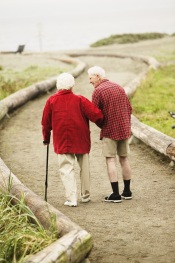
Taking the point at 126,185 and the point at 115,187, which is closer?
the point at 115,187

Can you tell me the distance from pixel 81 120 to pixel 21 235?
237 cm

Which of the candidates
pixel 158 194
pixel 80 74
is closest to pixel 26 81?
pixel 80 74

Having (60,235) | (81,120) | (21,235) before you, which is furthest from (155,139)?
(21,235)

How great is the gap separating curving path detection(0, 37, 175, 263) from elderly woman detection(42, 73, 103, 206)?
1.82ft

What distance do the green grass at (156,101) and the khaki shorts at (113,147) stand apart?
4.00 metres

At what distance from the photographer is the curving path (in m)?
6.01

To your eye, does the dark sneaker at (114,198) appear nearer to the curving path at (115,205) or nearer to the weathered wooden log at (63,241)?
the curving path at (115,205)

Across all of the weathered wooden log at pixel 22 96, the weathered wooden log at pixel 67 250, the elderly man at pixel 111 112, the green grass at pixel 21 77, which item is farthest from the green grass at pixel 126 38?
the weathered wooden log at pixel 67 250

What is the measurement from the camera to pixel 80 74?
83.5ft

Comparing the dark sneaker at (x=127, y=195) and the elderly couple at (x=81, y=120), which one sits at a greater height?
the elderly couple at (x=81, y=120)

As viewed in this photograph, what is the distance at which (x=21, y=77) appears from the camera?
2325cm

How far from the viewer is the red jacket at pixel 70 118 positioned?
7.46 meters

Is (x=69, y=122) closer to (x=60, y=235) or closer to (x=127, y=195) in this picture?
(x=127, y=195)

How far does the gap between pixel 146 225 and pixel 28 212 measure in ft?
4.72
